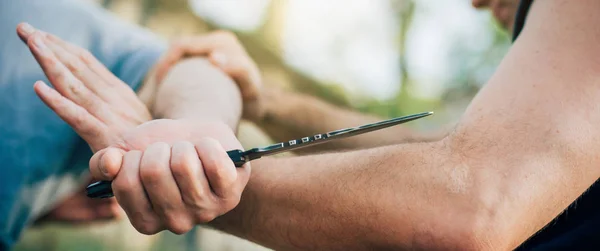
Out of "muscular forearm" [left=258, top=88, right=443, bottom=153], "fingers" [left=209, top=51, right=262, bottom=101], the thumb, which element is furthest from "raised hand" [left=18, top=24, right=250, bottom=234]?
"muscular forearm" [left=258, top=88, right=443, bottom=153]

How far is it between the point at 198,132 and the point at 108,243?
123 cm

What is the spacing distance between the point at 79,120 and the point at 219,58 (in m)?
0.37

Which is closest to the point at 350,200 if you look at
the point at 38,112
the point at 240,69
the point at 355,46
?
the point at 240,69

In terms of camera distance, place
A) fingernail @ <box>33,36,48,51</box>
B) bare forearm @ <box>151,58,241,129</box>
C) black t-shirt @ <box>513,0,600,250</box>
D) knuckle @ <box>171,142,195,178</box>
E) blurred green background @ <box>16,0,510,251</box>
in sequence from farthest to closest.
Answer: blurred green background @ <box>16,0,510,251</box> → bare forearm @ <box>151,58,241,129</box> → fingernail @ <box>33,36,48,51</box> → black t-shirt @ <box>513,0,600,250</box> → knuckle @ <box>171,142,195,178</box>

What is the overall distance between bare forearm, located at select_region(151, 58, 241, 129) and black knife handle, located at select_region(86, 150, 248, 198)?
9.8 inches

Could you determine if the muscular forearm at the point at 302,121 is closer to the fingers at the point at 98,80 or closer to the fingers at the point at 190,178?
the fingers at the point at 98,80

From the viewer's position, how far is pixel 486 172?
1.44 ft

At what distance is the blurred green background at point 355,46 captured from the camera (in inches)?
79.0

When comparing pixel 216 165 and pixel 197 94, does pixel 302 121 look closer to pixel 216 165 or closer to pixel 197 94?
pixel 197 94

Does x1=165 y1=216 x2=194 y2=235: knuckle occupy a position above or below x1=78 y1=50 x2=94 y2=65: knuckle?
below

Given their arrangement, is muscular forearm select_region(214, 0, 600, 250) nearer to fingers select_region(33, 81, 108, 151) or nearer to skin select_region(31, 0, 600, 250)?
skin select_region(31, 0, 600, 250)

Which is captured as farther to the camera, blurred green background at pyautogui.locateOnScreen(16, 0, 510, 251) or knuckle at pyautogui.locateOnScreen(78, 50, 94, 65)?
blurred green background at pyautogui.locateOnScreen(16, 0, 510, 251)

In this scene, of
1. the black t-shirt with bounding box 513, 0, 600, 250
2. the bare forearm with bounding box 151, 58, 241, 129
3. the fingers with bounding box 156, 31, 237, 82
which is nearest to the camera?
the black t-shirt with bounding box 513, 0, 600, 250

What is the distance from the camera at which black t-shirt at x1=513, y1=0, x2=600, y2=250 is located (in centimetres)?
51
